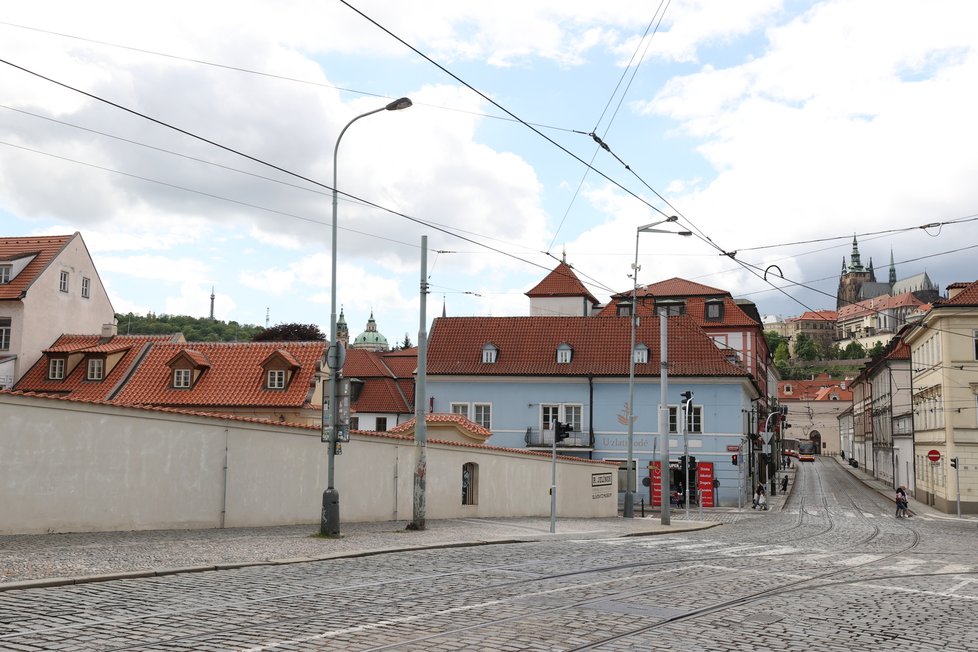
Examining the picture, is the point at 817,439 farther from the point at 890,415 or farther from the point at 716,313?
the point at 716,313

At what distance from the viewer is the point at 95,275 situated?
51.1 meters

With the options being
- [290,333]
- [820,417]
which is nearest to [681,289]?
[290,333]

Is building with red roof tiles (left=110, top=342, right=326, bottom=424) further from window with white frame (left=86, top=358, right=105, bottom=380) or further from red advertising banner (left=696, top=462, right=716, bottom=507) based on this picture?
red advertising banner (left=696, top=462, right=716, bottom=507)

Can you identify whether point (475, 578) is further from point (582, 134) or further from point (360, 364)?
point (360, 364)

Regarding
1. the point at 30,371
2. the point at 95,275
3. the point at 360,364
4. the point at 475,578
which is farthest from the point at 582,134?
the point at 360,364

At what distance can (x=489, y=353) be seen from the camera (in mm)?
52438

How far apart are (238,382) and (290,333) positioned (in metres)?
36.2

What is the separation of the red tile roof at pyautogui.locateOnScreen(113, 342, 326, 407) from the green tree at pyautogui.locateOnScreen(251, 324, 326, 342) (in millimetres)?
32472

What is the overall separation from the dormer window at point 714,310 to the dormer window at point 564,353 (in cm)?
1639

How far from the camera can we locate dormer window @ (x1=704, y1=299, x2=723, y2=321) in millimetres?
64062

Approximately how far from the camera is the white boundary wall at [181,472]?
16141mm

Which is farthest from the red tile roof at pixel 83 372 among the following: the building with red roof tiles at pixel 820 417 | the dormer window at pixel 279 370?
the building with red roof tiles at pixel 820 417

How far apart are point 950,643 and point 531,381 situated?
138 feet

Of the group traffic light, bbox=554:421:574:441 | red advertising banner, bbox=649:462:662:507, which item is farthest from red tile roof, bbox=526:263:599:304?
traffic light, bbox=554:421:574:441
